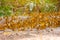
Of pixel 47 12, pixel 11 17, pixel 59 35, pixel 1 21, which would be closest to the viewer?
pixel 59 35

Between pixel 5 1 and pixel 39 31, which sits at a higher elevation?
pixel 5 1

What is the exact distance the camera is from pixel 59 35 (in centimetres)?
473

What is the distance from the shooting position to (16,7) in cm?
704

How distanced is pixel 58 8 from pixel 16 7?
1.42 meters

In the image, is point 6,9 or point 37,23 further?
point 6,9

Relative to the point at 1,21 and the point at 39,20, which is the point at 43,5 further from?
the point at 1,21

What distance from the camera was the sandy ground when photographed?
4516mm

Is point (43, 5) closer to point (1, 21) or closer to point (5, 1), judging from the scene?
point (5, 1)

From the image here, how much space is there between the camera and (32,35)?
4.70 metres

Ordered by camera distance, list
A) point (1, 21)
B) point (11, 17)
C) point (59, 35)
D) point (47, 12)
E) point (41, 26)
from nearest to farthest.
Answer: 1. point (59, 35)
2. point (41, 26)
3. point (1, 21)
4. point (11, 17)
5. point (47, 12)

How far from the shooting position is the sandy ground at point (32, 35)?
4.52m

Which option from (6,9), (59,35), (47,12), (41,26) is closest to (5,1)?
(6,9)

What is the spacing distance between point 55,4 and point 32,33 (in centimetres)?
245

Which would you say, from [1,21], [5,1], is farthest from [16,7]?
[1,21]
